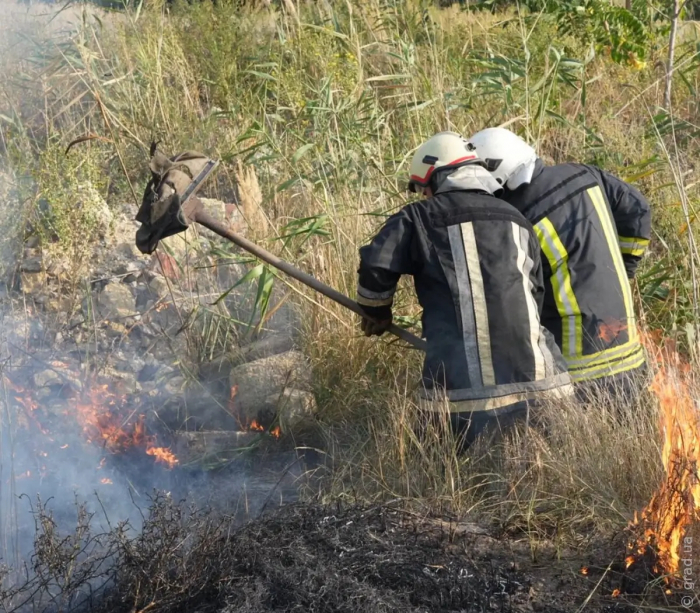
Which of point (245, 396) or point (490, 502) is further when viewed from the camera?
point (245, 396)

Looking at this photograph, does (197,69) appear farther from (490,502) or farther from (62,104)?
(490,502)

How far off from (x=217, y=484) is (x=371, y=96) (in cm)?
265

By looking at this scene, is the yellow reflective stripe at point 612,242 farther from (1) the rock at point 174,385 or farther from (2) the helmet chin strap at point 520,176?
(1) the rock at point 174,385

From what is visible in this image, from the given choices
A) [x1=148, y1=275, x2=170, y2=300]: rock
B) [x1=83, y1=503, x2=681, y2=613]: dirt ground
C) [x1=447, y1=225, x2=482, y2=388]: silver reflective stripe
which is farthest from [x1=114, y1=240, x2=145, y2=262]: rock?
[x1=83, y1=503, x2=681, y2=613]: dirt ground

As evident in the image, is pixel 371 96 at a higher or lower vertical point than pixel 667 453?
higher

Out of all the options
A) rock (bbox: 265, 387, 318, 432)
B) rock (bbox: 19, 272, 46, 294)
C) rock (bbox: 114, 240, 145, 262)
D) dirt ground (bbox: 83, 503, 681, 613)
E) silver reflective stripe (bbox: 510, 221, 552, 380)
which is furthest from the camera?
rock (bbox: 114, 240, 145, 262)

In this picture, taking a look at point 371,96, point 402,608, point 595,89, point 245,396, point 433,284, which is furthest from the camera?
point 595,89

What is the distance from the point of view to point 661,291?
5.36m

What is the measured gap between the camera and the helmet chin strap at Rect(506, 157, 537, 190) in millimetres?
4453

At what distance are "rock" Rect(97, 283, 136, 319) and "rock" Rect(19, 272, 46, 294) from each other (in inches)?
17.2

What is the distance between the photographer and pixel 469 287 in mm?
4023

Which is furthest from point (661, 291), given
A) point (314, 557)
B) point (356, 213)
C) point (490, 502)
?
point (314, 557)

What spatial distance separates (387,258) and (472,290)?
0.42m

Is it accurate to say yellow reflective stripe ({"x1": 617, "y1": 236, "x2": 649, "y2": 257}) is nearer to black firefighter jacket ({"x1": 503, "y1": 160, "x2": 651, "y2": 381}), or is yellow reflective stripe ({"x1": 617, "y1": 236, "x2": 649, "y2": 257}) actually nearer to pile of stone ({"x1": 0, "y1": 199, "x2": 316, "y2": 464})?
black firefighter jacket ({"x1": 503, "y1": 160, "x2": 651, "y2": 381})
